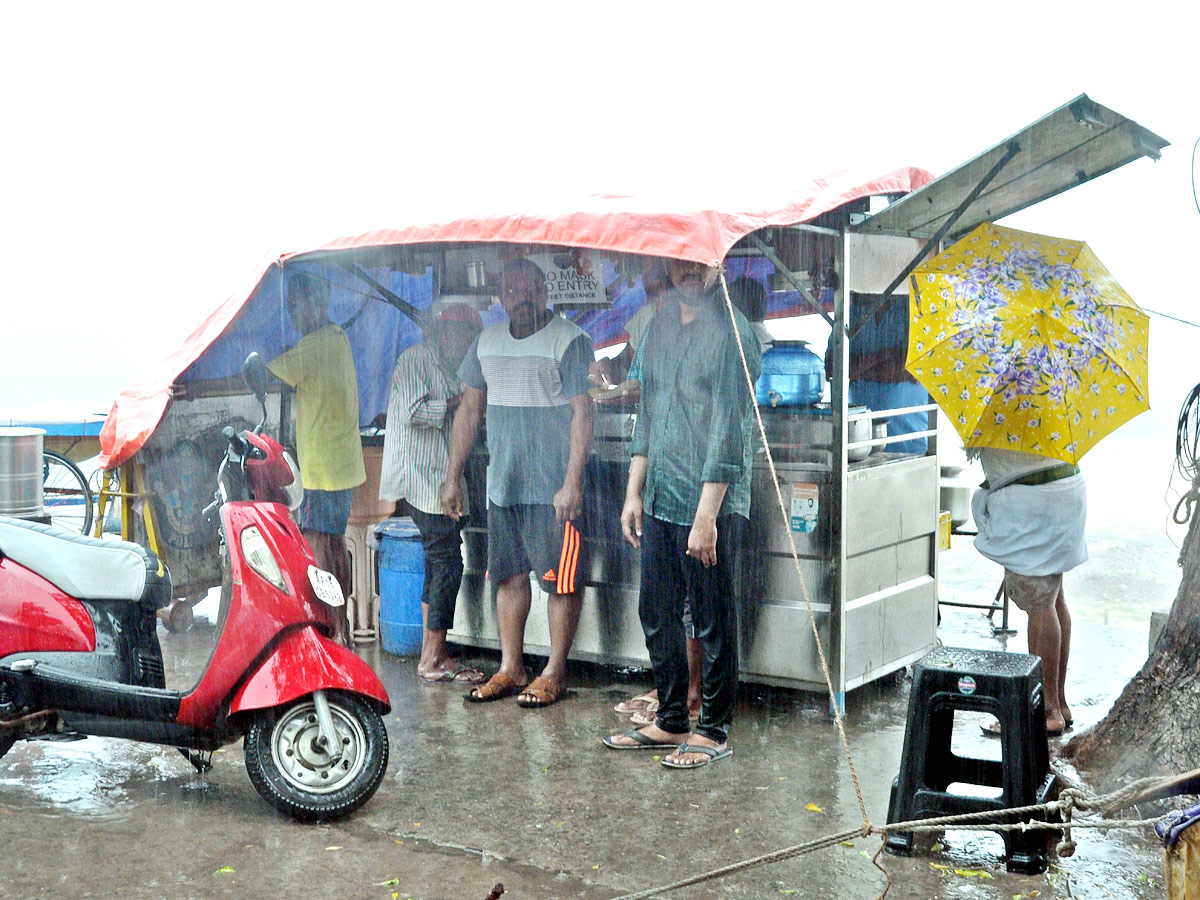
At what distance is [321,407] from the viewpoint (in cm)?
619

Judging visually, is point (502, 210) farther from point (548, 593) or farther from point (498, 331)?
point (548, 593)

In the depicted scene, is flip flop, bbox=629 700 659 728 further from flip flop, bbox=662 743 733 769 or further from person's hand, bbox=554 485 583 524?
person's hand, bbox=554 485 583 524

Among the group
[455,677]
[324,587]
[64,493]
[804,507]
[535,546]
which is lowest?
[455,677]

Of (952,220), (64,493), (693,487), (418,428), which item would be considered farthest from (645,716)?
(64,493)

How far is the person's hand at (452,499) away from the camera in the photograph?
229 inches

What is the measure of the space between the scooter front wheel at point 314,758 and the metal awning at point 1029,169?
2.98 meters

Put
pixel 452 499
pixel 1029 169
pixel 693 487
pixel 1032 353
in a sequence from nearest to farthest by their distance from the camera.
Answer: pixel 1032 353 → pixel 693 487 → pixel 1029 169 → pixel 452 499

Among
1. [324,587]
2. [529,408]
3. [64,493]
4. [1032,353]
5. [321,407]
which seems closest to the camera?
[324,587]

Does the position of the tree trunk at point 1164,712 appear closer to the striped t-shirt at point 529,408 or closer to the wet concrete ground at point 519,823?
the wet concrete ground at point 519,823

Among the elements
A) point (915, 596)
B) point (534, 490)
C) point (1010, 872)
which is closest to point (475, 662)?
point (534, 490)

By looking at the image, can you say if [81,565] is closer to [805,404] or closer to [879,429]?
[805,404]

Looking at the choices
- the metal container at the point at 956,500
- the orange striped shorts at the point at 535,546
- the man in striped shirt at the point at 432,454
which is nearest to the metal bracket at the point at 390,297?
the man in striped shirt at the point at 432,454

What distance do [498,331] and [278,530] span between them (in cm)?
174

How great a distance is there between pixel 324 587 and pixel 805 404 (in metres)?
2.37
